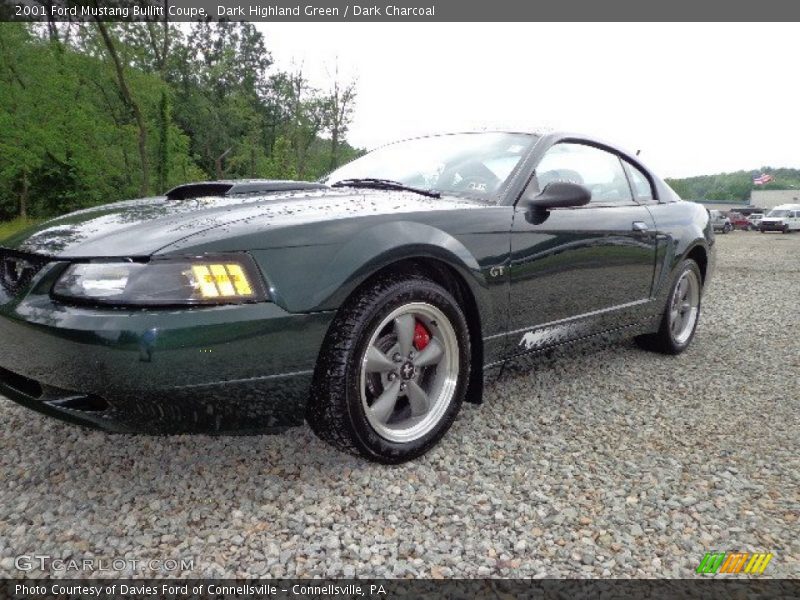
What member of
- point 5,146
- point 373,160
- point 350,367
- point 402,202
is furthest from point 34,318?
point 5,146

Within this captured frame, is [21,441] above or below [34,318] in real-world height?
below

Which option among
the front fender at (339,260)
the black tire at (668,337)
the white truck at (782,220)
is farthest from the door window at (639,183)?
the white truck at (782,220)

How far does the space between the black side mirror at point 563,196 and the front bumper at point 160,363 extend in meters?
1.25

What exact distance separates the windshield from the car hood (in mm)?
282

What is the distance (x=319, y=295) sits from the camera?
1.96 meters

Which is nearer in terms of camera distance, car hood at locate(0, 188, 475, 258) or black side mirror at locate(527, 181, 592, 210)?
car hood at locate(0, 188, 475, 258)

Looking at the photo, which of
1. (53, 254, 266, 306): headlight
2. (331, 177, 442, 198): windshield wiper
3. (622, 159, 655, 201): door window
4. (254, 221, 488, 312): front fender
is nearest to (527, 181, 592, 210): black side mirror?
(331, 177, 442, 198): windshield wiper

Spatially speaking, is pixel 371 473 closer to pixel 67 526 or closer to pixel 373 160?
pixel 67 526

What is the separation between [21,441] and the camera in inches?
96.6

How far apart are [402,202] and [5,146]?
22142mm

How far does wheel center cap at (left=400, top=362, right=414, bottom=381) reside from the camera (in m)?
2.32

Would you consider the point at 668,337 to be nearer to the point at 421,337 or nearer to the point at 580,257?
the point at 580,257

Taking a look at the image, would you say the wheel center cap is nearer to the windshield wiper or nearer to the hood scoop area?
the windshield wiper

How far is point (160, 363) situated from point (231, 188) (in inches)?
45.5
